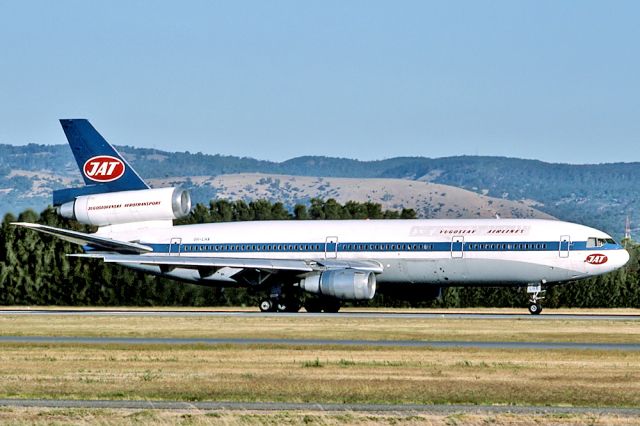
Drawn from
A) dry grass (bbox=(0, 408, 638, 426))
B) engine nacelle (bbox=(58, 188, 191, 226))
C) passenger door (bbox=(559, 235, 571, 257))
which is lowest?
dry grass (bbox=(0, 408, 638, 426))

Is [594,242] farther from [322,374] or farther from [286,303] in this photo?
[322,374]

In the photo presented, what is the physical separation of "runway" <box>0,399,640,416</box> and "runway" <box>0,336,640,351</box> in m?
14.5

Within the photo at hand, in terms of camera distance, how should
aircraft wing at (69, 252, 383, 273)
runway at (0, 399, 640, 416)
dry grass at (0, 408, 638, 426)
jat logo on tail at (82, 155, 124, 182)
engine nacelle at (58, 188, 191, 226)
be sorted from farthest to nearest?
jat logo on tail at (82, 155, 124, 182) < engine nacelle at (58, 188, 191, 226) < aircraft wing at (69, 252, 383, 273) < runway at (0, 399, 640, 416) < dry grass at (0, 408, 638, 426)

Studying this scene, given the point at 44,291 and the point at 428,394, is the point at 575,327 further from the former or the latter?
the point at 44,291

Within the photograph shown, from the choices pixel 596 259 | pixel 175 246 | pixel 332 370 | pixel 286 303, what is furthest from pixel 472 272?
pixel 332 370

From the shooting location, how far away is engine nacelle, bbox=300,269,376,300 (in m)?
59.9

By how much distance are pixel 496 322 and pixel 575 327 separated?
14.1ft

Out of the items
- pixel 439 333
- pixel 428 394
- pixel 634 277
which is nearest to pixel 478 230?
pixel 439 333

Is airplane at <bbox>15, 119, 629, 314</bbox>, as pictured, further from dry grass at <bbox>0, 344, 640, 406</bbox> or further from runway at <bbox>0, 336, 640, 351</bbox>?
dry grass at <bbox>0, 344, 640, 406</bbox>

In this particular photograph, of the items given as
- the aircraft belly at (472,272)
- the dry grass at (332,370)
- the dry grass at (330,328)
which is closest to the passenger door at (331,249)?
the aircraft belly at (472,272)

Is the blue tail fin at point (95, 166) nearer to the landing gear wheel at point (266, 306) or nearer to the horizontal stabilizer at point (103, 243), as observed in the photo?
the horizontal stabilizer at point (103, 243)

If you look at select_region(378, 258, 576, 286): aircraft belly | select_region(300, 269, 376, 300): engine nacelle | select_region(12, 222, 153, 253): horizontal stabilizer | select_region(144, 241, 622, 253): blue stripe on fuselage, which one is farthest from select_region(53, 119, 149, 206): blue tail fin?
select_region(378, 258, 576, 286): aircraft belly

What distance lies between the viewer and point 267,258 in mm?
65438

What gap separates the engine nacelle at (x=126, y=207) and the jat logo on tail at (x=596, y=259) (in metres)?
21.4
